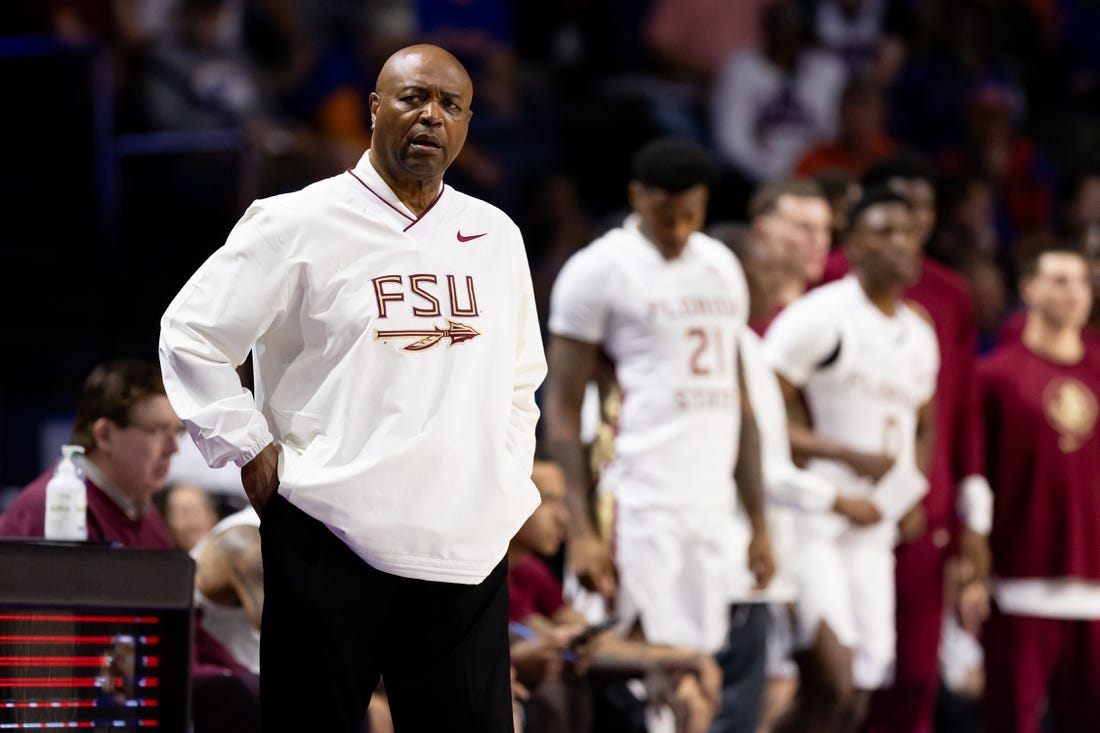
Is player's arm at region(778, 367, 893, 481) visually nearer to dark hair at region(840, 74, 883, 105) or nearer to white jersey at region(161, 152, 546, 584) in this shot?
white jersey at region(161, 152, 546, 584)

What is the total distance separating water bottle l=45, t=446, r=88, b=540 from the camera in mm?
4707

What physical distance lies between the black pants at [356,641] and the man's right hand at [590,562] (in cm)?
187

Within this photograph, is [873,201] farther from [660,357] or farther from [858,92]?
[858,92]

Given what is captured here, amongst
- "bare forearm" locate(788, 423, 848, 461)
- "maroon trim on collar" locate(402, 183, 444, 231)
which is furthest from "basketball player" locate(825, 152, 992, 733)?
"maroon trim on collar" locate(402, 183, 444, 231)

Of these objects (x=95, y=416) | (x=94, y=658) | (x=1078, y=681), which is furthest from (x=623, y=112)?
(x=94, y=658)

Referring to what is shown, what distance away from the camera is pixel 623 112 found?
1047 centimetres

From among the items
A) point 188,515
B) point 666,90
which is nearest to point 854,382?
point 188,515

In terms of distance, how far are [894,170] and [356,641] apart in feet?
13.8

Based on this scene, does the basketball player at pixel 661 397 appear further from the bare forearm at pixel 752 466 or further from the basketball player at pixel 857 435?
the basketball player at pixel 857 435

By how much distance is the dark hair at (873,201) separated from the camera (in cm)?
686

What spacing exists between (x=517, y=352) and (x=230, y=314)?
2.00 feet

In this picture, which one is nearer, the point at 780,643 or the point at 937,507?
the point at 780,643

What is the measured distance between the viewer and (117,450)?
4.97 meters

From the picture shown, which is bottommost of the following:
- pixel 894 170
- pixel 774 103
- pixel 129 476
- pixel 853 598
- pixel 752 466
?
pixel 853 598
